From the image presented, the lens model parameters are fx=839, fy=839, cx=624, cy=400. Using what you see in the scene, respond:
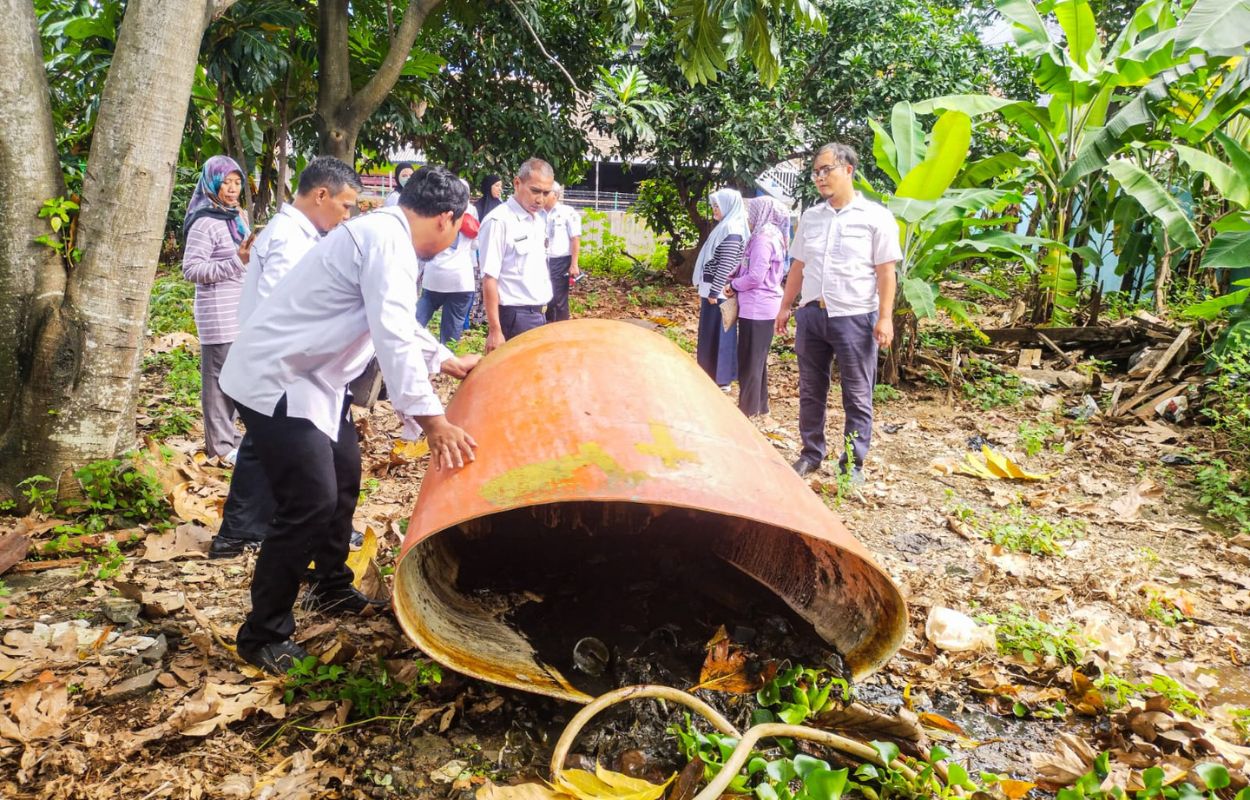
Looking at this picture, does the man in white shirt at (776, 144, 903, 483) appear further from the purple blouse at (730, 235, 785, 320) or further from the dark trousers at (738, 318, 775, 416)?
the dark trousers at (738, 318, 775, 416)

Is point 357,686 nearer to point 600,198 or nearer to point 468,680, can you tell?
point 468,680

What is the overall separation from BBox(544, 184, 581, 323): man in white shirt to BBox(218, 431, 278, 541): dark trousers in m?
3.52

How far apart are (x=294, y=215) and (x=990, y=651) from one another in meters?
3.02

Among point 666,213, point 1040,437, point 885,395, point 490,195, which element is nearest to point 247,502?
point 1040,437

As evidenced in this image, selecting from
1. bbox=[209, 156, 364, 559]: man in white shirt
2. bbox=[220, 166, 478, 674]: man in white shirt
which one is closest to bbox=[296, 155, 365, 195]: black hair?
bbox=[209, 156, 364, 559]: man in white shirt

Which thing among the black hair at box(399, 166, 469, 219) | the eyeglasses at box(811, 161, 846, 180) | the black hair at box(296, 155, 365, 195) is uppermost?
the eyeglasses at box(811, 161, 846, 180)

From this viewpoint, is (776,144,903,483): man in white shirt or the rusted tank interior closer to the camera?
the rusted tank interior

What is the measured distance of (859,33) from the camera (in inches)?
397

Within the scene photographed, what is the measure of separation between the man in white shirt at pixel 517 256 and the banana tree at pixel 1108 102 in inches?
138

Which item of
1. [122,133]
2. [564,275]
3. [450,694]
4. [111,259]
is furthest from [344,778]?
[564,275]

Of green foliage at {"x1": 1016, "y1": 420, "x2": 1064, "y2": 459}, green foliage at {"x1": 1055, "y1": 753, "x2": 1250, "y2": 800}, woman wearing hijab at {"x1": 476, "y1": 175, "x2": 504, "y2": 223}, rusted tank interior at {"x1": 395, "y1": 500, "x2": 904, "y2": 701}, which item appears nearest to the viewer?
green foliage at {"x1": 1055, "y1": 753, "x2": 1250, "y2": 800}

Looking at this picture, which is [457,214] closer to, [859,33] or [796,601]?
[796,601]

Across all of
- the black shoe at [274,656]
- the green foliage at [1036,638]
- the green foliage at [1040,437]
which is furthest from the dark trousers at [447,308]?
the green foliage at [1036,638]

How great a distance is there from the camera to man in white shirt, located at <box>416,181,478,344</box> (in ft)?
19.7
